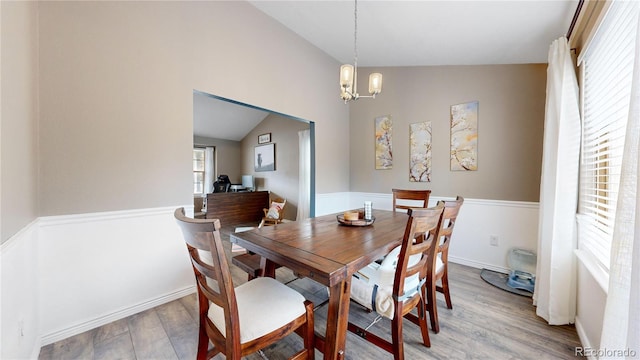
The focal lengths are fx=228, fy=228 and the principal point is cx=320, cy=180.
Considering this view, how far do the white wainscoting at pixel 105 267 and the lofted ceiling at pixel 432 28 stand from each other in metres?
1.43

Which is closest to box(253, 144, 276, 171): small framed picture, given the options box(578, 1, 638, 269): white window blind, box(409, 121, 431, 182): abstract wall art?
box(409, 121, 431, 182): abstract wall art

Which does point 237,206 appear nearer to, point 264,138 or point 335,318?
point 264,138

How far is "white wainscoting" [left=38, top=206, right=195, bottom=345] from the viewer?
1581 millimetres

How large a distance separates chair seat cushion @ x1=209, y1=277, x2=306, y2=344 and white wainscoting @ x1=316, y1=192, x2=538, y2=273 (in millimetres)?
2690

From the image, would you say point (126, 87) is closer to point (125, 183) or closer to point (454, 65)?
point (125, 183)

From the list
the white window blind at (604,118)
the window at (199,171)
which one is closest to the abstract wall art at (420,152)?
the white window blind at (604,118)

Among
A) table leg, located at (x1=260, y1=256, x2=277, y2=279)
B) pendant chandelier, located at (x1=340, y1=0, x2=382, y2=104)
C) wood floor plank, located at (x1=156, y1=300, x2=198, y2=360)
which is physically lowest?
wood floor plank, located at (x1=156, y1=300, x2=198, y2=360)

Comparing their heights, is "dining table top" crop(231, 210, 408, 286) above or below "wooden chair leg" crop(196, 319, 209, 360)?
above

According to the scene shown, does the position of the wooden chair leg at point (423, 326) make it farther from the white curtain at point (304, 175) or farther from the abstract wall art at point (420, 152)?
the white curtain at point (304, 175)

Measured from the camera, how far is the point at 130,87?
73.4 inches

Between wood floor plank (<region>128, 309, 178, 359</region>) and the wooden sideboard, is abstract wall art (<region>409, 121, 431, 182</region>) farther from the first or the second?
the wooden sideboard

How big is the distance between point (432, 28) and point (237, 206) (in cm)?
484

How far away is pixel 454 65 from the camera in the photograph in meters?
3.02

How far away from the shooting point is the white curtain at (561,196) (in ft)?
5.78
